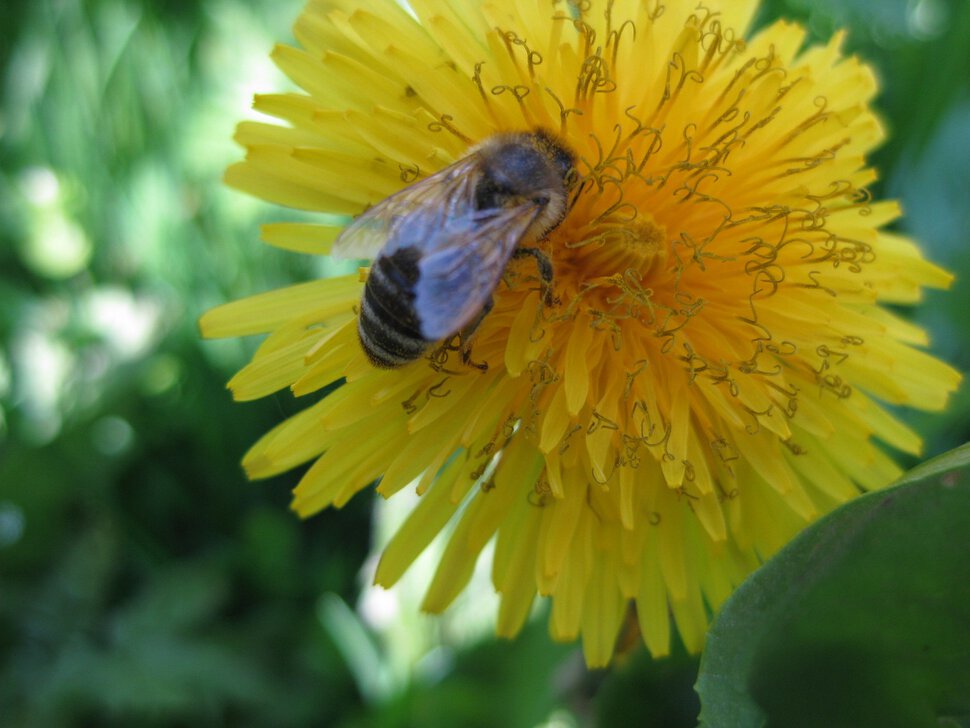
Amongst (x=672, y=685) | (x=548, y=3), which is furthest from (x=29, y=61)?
(x=672, y=685)

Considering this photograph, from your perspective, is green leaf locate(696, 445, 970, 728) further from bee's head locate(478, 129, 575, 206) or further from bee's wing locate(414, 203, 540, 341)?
bee's head locate(478, 129, 575, 206)

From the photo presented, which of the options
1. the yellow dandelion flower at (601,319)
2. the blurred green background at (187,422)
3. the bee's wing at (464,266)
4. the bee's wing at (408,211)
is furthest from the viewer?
the blurred green background at (187,422)

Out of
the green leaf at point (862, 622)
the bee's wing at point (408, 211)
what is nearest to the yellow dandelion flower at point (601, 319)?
the bee's wing at point (408, 211)

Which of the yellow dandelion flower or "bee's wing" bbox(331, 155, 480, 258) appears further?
the yellow dandelion flower

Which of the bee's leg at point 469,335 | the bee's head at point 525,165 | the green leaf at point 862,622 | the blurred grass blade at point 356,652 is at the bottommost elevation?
the blurred grass blade at point 356,652

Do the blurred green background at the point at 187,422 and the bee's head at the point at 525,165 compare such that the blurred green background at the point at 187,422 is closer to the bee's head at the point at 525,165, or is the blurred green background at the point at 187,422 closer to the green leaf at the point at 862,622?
the green leaf at the point at 862,622

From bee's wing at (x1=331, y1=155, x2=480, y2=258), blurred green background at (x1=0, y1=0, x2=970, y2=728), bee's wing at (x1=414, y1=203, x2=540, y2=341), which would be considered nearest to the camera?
bee's wing at (x1=414, y1=203, x2=540, y2=341)

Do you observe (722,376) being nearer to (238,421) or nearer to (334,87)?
(334,87)

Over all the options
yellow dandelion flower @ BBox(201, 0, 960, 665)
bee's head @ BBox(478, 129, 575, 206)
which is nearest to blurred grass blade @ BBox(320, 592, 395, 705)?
yellow dandelion flower @ BBox(201, 0, 960, 665)

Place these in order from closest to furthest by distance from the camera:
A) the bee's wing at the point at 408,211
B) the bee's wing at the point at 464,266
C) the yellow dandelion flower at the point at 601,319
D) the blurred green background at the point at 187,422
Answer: the bee's wing at the point at 464,266 → the bee's wing at the point at 408,211 → the yellow dandelion flower at the point at 601,319 → the blurred green background at the point at 187,422
